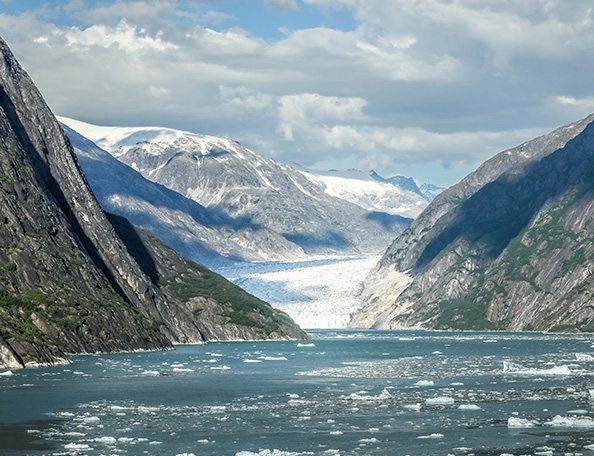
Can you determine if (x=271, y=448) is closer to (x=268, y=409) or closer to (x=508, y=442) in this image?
(x=508, y=442)

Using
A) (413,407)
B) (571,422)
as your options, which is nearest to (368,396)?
(413,407)

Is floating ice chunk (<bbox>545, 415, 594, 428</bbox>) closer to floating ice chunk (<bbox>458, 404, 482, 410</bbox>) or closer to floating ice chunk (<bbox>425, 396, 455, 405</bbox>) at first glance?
floating ice chunk (<bbox>458, 404, 482, 410</bbox>)

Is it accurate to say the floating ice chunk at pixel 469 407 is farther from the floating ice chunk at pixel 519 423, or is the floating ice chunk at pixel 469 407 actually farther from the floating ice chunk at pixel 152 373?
the floating ice chunk at pixel 152 373

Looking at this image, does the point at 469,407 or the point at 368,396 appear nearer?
the point at 469,407

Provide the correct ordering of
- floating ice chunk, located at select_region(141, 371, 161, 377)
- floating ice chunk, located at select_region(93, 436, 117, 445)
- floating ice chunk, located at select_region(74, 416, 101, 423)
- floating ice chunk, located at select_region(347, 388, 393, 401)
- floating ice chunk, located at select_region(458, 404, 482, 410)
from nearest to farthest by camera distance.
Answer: floating ice chunk, located at select_region(93, 436, 117, 445) → floating ice chunk, located at select_region(74, 416, 101, 423) → floating ice chunk, located at select_region(458, 404, 482, 410) → floating ice chunk, located at select_region(347, 388, 393, 401) → floating ice chunk, located at select_region(141, 371, 161, 377)

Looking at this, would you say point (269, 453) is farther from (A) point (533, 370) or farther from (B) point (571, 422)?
(A) point (533, 370)

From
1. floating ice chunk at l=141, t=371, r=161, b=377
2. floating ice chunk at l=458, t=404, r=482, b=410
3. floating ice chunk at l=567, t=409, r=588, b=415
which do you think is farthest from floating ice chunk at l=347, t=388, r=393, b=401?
floating ice chunk at l=141, t=371, r=161, b=377
